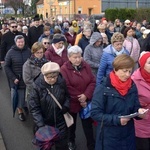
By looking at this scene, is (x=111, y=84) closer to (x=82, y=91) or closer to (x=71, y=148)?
(x=82, y=91)

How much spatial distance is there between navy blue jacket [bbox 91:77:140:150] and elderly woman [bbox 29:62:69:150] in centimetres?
69

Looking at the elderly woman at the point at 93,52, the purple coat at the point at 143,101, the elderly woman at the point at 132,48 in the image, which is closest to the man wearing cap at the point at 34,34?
the elderly woman at the point at 132,48

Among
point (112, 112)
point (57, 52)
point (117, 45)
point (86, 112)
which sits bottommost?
point (86, 112)

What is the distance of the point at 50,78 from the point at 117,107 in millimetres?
956

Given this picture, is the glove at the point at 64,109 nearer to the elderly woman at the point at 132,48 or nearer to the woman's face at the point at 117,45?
the woman's face at the point at 117,45

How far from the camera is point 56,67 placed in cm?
388

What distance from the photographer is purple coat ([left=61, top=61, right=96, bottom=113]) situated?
454 cm

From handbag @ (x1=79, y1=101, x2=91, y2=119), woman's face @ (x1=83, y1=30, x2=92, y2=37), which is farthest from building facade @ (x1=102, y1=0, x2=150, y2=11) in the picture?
handbag @ (x1=79, y1=101, x2=91, y2=119)

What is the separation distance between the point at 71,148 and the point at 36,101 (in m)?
1.42

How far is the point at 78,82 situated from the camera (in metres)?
4.55

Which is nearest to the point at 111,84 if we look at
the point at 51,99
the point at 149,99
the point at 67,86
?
the point at 149,99

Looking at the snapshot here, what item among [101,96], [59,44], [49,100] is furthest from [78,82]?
[59,44]

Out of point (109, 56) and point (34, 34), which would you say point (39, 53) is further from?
point (34, 34)

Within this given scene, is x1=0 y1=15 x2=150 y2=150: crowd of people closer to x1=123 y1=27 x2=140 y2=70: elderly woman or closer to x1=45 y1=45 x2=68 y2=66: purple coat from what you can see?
x1=45 y1=45 x2=68 y2=66: purple coat
